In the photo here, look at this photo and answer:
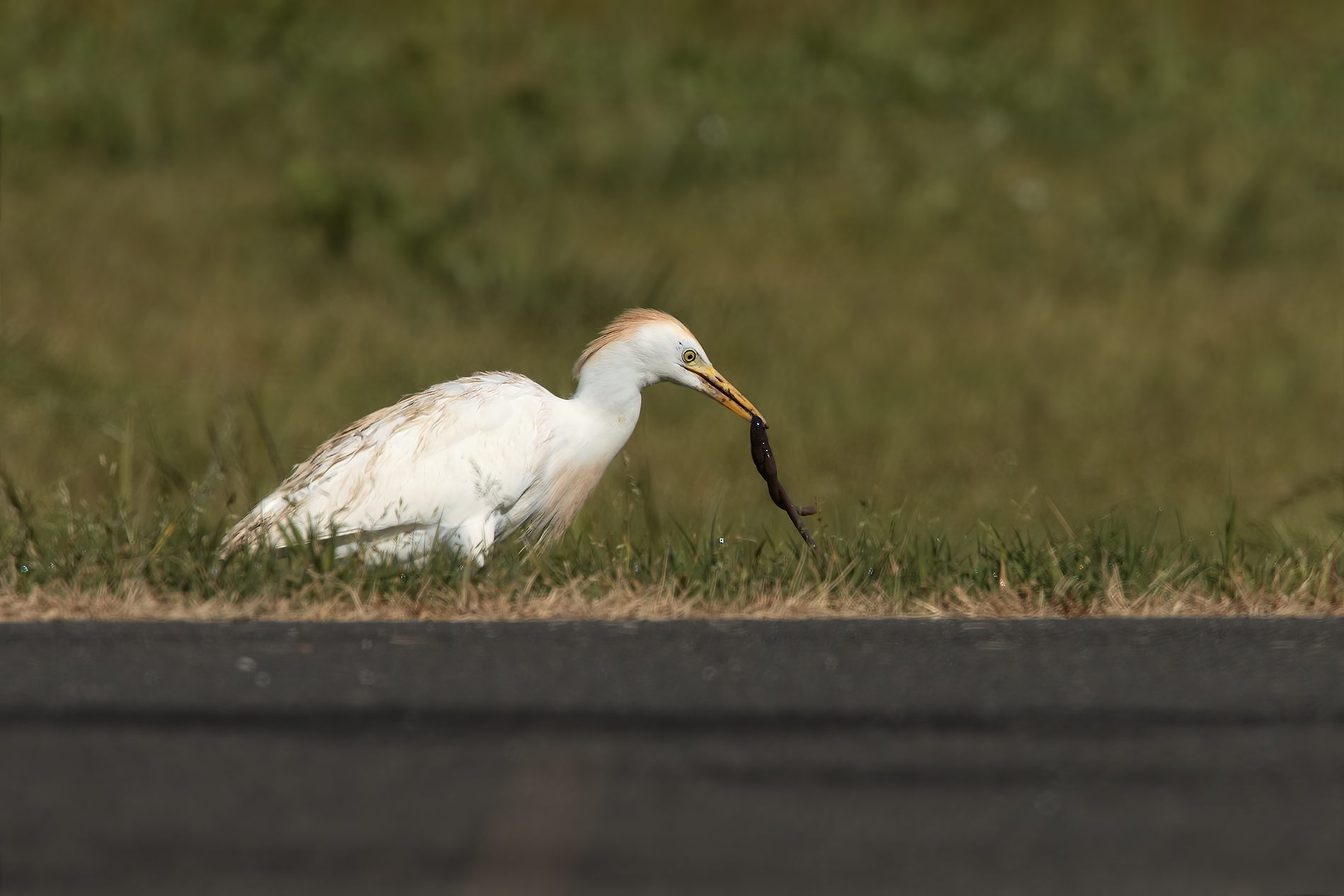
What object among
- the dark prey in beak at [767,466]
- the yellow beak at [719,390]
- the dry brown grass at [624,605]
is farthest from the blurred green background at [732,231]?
the dry brown grass at [624,605]

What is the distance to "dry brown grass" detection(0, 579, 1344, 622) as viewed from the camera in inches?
205

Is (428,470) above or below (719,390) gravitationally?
below

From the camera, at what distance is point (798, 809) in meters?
3.89

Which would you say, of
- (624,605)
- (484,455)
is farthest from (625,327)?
(624,605)

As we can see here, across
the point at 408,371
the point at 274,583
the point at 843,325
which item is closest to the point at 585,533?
the point at 274,583

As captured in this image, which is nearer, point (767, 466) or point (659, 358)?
point (767, 466)

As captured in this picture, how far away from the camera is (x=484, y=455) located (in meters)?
6.51

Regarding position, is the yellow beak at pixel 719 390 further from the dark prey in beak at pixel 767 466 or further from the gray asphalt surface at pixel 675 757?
the gray asphalt surface at pixel 675 757

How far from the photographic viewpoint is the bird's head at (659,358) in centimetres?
673

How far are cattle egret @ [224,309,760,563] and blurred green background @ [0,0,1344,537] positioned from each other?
1.75 meters

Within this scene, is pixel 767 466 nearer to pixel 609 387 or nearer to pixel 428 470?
pixel 609 387

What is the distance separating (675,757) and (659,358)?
2.72 m

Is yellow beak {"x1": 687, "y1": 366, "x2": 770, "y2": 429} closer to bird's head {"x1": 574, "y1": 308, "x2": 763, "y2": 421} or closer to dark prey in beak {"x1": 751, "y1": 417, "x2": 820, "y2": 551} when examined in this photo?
bird's head {"x1": 574, "y1": 308, "x2": 763, "y2": 421}

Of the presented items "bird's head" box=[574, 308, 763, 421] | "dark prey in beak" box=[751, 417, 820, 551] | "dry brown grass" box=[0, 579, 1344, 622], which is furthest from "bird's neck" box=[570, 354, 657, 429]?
"dry brown grass" box=[0, 579, 1344, 622]
